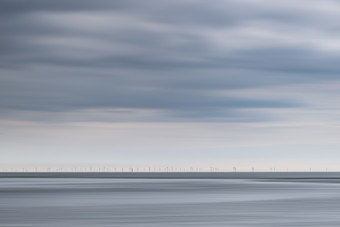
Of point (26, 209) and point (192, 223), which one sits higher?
point (26, 209)

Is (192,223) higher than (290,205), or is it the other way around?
(290,205)

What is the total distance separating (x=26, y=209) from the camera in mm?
56125

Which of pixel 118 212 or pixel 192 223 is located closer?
pixel 192 223

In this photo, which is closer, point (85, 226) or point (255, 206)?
point (85, 226)

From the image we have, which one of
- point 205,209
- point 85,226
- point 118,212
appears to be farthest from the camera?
point 205,209

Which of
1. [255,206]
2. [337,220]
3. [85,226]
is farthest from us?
[255,206]

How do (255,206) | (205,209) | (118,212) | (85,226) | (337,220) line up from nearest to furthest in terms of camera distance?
(85,226), (337,220), (118,212), (205,209), (255,206)

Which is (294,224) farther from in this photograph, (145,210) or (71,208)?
(71,208)

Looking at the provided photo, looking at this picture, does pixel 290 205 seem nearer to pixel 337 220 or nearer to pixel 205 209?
pixel 205 209

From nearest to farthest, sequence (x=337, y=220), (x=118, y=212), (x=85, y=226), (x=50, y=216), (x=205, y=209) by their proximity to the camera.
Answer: (x=85, y=226), (x=337, y=220), (x=50, y=216), (x=118, y=212), (x=205, y=209)

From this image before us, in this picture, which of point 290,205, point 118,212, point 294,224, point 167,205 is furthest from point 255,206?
point 294,224

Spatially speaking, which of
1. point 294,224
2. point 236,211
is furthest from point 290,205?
point 294,224

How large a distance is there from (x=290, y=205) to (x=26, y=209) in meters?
22.6

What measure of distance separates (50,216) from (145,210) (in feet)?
28.4
